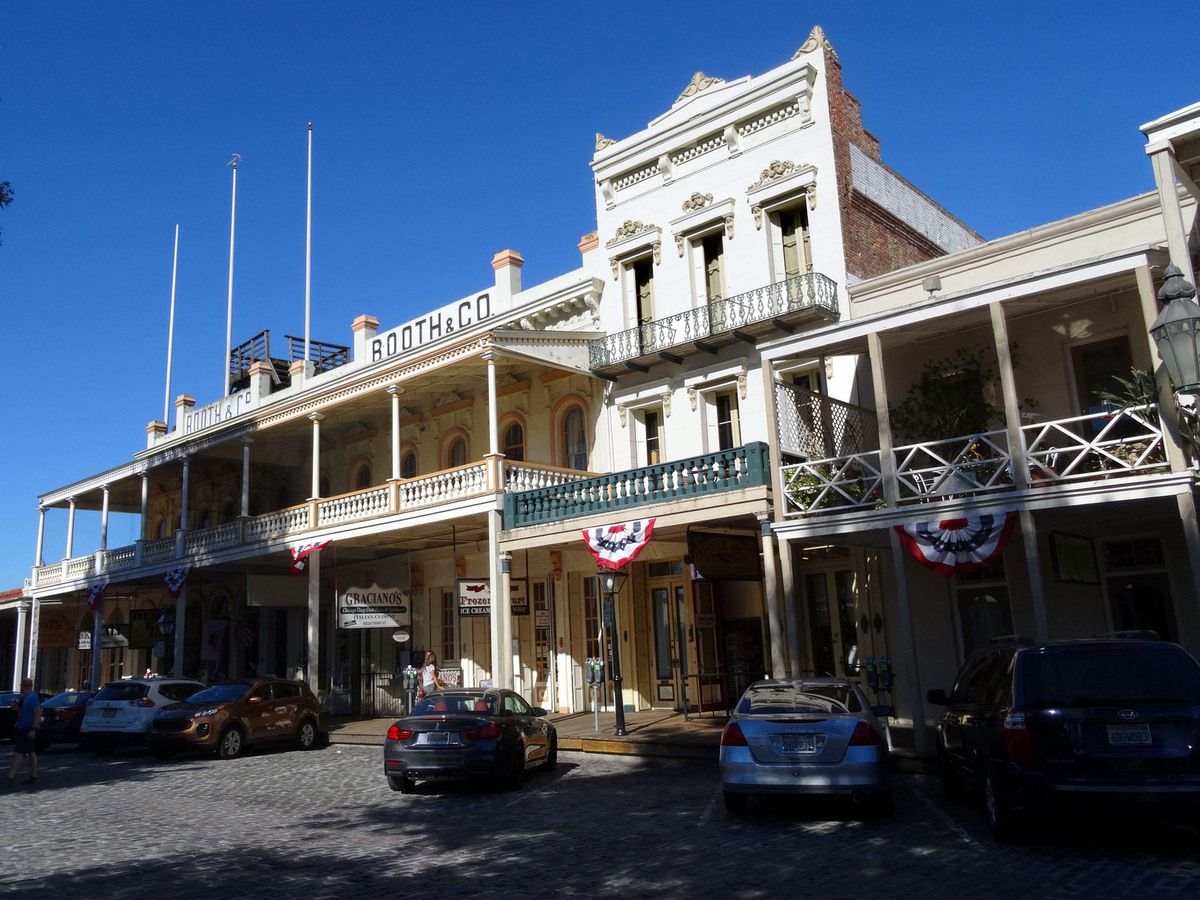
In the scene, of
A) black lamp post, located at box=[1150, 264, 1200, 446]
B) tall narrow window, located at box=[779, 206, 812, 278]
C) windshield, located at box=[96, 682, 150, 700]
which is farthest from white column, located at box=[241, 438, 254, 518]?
black lamp post, located at box=[1150, 264, 1200, 446]

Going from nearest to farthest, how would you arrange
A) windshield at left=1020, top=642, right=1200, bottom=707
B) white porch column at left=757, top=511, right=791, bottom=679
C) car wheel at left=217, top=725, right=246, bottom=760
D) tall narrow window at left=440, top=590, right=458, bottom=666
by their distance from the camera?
windshield at left=1020, top=642, right=1200, bottom=707
white porch column at left=757, top=511, right=791, bottom=679
car wheel at left=217, top=725, right=246, bottom=760
tall narrow window at left=440, top=590, right=458, bottom=666

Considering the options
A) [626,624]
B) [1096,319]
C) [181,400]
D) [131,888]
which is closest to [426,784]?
[131,888]

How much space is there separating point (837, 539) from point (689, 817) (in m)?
6.63

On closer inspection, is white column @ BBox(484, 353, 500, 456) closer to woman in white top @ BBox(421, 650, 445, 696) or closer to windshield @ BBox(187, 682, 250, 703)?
woman in white top @ BBox(421, 650, 445, 696)

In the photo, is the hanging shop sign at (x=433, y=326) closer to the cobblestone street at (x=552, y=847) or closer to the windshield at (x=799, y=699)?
the cobblestone street at (x=552, y=847)

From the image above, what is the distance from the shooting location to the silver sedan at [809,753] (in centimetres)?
957

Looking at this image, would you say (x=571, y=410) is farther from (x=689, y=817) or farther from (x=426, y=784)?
(x=689, y=817)


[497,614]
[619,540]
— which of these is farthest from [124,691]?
[619,540]

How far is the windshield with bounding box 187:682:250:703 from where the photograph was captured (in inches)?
743

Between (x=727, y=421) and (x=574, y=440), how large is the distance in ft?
13.8

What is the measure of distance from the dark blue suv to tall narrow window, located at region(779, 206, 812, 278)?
12.2 meters

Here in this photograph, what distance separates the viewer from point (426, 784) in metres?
14.1

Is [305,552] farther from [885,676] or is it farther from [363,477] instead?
[885,676]

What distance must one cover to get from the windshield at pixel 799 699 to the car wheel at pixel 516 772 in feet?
12.7
